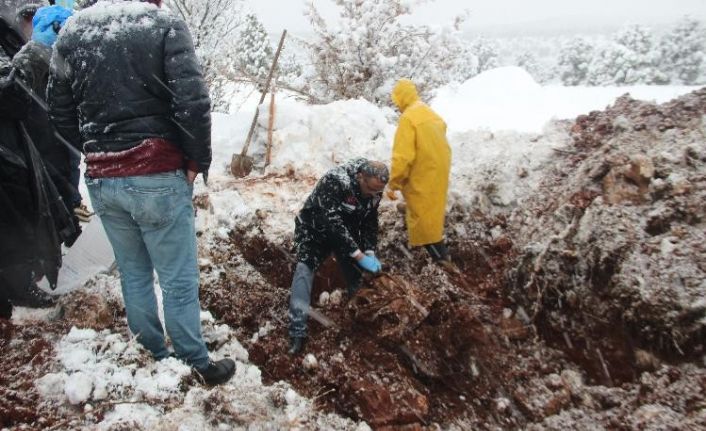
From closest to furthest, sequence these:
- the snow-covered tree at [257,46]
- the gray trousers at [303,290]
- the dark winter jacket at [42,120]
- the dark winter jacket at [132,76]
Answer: the dark winter jacket at [132,76] → the dark winter jacket at [42,120] → the gray trousers at [303,290] → the snow-covered tree at [257,46]

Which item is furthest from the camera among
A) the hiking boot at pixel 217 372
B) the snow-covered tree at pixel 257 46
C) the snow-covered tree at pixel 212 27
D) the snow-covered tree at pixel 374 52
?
the snow-covered tree at pixel 257 46

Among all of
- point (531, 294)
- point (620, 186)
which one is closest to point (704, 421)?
point (531, 294)

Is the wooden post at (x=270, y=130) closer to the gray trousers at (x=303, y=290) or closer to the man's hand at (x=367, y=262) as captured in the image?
the gray trousers at (x=303, y=290)

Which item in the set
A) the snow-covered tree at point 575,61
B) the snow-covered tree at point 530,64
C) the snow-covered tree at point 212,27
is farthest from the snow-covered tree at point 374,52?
the snow-covered tree at point 530,64

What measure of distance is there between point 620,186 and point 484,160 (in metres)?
1.82

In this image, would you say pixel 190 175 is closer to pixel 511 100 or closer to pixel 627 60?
pixel 511 100

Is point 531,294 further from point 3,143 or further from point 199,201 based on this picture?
point 3,143

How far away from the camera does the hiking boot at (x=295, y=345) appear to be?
10.5 ft

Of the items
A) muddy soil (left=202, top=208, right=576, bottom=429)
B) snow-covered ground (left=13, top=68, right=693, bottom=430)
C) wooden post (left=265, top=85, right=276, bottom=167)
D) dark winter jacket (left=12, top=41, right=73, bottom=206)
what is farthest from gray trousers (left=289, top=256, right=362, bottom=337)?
wooden post (left=265, top=85, right=276, bottom=167)

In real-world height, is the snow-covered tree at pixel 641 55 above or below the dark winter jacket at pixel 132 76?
above

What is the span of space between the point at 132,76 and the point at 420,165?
2.51 meters

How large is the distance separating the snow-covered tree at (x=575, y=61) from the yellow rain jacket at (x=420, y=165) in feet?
117

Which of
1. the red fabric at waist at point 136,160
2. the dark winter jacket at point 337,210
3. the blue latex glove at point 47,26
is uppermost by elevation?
the blue latex glove at point 47,26

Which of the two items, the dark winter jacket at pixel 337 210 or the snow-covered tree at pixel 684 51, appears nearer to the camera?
the dark winter jacket at pixel 337 210
